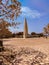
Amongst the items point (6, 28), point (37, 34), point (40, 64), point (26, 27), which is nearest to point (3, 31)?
point (6, 28)

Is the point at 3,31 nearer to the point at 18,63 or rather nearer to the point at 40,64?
the point at 18,63

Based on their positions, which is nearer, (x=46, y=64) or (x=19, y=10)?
(x=46, y=64)

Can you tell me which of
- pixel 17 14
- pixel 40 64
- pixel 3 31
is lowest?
pixel 40 64

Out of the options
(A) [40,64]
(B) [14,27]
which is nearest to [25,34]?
(B) [14,27]

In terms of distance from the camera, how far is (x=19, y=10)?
370 inches

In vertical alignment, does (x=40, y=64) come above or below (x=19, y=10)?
below

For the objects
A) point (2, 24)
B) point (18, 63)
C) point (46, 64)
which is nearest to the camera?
point (46, 64)

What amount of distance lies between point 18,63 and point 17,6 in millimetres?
2958

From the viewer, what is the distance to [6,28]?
946 centimetres

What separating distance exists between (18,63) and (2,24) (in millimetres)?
2207

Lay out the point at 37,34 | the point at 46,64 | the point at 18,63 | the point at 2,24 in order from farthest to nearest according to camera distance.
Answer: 1. the point at 37,34
2. the point at 2,24
3. the point at 18,63
4. the point at 46,64

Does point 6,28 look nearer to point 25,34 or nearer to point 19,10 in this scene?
point 19,10

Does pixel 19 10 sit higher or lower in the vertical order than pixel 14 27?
higher

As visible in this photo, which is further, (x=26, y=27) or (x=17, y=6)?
(x=26, y=27)
